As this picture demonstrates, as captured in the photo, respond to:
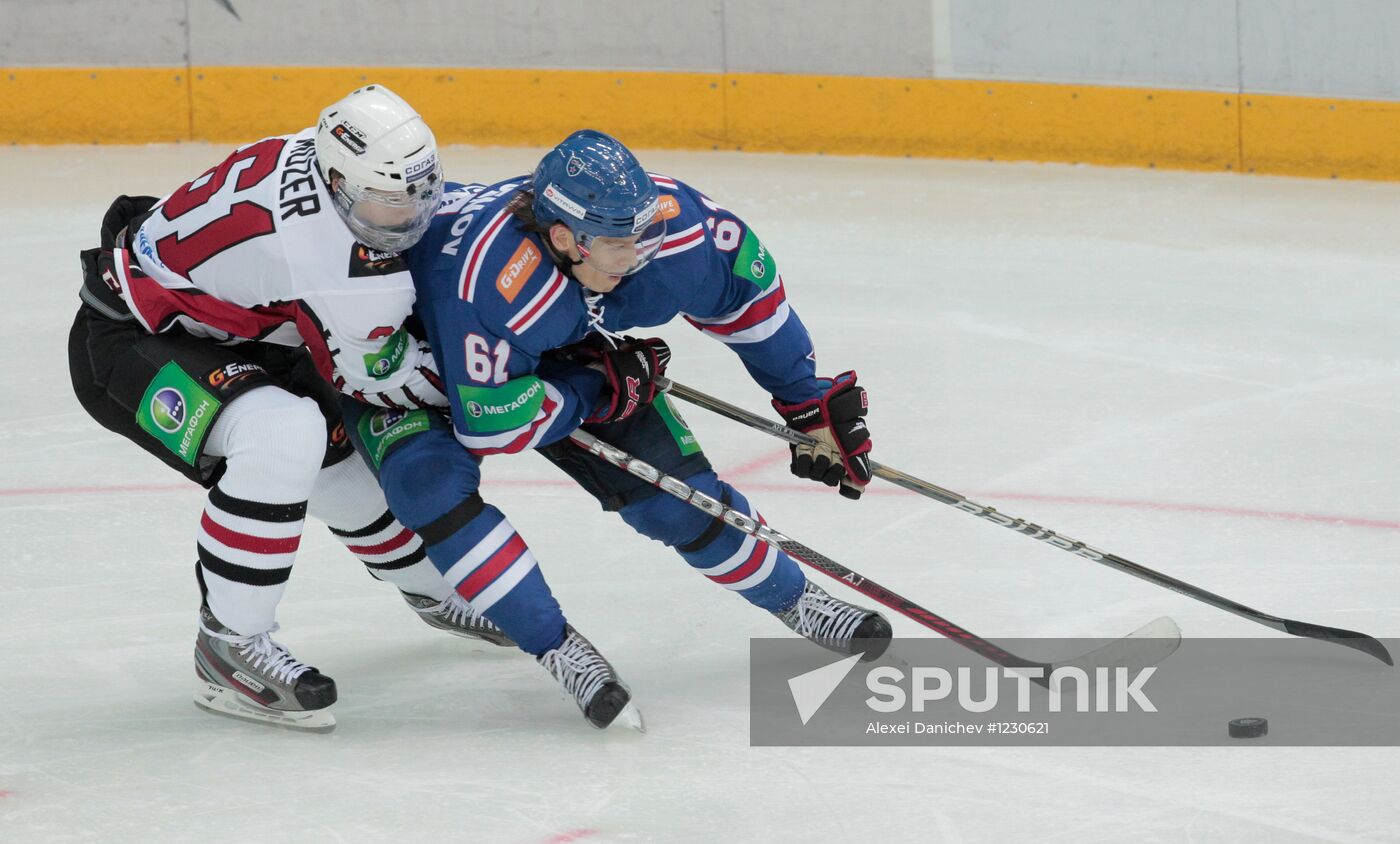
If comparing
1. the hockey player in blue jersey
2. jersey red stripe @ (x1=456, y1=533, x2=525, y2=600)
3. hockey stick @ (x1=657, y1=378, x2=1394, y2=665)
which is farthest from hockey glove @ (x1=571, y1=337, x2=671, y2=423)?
jersey red stripe @ (x1=456, y1=533, x2=525, y2=600)

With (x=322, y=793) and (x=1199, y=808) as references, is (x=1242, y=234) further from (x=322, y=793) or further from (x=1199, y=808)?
(x=322, y=793)

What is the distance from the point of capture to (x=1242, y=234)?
6172 mm

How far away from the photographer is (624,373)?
110 inches

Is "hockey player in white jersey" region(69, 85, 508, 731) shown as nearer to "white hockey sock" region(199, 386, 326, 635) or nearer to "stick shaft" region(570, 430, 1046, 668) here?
"white hockey sock" region(199, 386, 326, 635)

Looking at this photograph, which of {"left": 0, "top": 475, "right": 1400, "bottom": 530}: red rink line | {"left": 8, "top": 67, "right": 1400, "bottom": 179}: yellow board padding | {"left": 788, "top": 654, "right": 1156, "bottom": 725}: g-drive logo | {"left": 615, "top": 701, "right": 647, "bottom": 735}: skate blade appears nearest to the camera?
{"left": 615, "top": 701, "right": 647, "bottom": 735}: skate blade

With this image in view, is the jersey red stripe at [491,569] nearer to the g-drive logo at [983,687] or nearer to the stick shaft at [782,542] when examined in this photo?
the stick shaft at [782,542]

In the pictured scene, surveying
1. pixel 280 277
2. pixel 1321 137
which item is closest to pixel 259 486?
pixel 280 277

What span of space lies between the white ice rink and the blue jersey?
55cm

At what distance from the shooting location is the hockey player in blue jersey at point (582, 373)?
8.86ft

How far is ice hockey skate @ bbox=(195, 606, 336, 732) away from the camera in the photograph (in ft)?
9.36

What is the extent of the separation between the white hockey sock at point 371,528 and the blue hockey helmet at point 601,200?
2.10ft

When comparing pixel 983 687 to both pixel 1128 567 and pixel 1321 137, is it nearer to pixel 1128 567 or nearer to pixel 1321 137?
pixel 1128 567

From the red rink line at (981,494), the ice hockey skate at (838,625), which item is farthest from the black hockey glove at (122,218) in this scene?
the ice hockey skate at (838,625)

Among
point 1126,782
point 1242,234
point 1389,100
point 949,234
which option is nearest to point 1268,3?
point 1389,100
